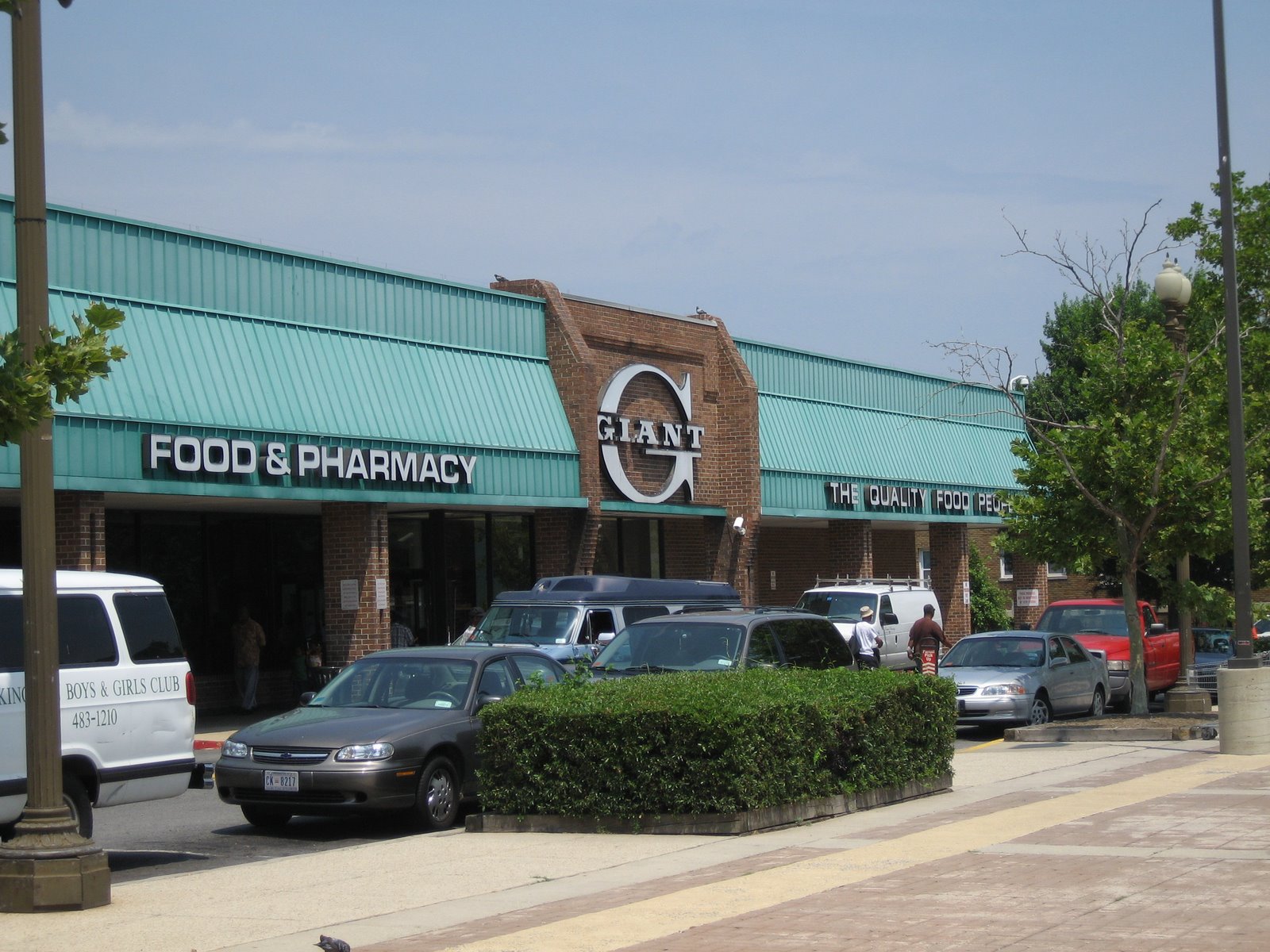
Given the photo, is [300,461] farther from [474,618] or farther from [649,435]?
[649,435]

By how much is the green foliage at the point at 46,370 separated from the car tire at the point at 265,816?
17.1ft

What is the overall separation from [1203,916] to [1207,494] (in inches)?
527

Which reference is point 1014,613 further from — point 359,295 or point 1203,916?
point 1203,916

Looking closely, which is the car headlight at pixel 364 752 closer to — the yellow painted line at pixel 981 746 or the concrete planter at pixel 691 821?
the concrete planter at pixel 691 821

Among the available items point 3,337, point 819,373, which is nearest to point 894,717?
point 3,337

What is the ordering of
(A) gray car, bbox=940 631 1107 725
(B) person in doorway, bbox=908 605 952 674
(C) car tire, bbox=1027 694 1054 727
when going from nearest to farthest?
(A) gray car, bbox=940 631 1107 725 < (C) car tire, bbox=1027 694 1054 727 < (B) person in doorway, bbox=908 605 952 674

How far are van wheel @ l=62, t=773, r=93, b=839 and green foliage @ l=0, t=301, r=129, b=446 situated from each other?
331cm

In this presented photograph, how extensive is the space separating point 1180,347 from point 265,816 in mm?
14148

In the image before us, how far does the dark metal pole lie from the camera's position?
56.6ft

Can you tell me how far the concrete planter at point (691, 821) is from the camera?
11.7 meters

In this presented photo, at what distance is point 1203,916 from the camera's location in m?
8.06

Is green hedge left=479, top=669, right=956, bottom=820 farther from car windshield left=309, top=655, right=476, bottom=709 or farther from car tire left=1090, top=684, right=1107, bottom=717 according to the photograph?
car tire left=1090, top=684, right=1107, bottom=717

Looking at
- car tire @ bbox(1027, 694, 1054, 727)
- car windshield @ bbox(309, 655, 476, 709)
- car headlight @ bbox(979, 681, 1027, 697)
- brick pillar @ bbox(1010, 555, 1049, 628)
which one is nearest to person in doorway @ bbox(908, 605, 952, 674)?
car tire @ bbox(1027, 694, 1054, 727)

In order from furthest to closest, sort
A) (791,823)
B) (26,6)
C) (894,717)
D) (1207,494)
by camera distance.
Result: (1207,494), (894,717), (791,823), (26,6)
